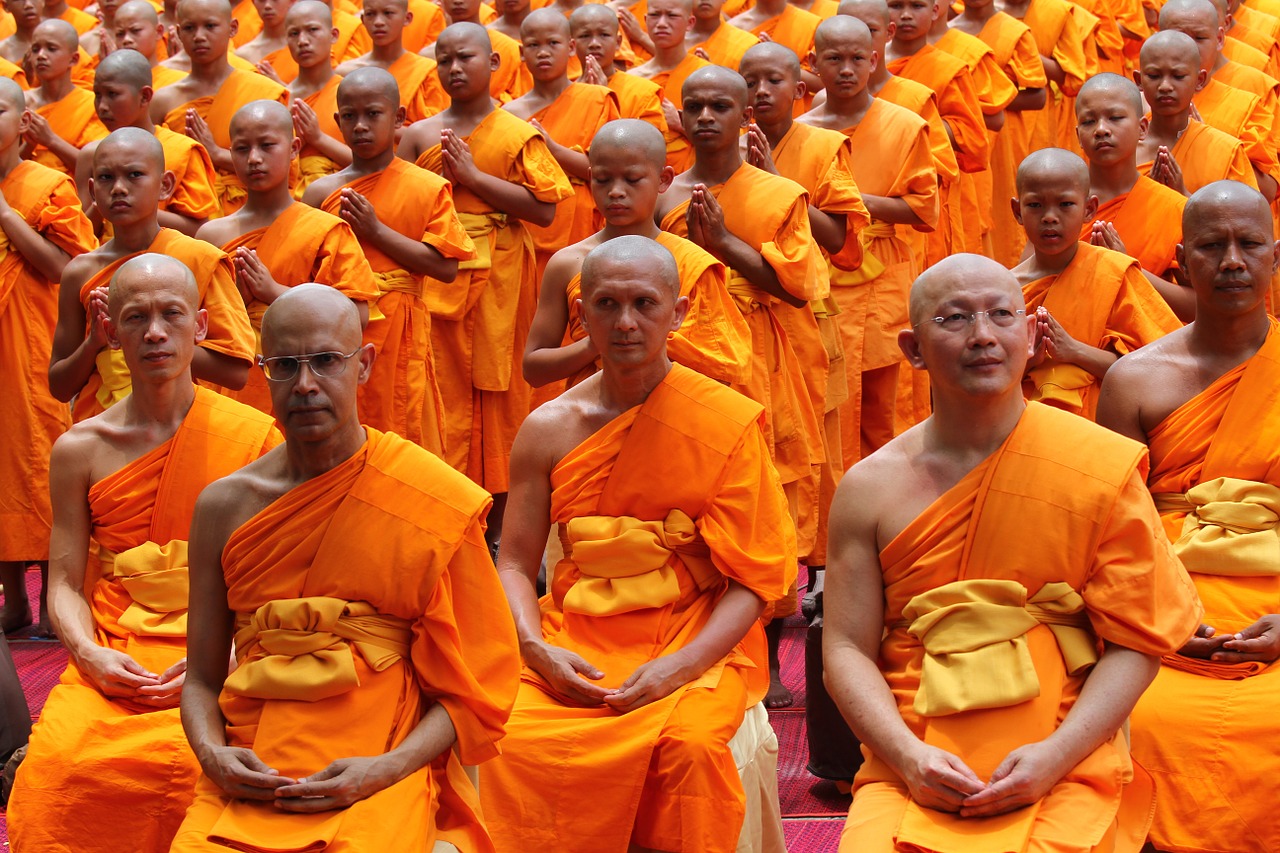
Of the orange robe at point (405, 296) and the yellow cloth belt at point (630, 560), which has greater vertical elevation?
the yellow cloth belt at point (630, 560)

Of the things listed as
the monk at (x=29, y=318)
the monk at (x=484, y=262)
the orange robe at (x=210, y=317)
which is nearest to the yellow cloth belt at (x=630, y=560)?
the orange robe at (x=210, y=317)

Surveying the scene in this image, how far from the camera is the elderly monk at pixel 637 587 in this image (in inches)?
154

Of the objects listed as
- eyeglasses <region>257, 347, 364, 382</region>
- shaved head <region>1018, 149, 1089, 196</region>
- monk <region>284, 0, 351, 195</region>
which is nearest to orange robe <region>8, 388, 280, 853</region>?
eyeglasses <region>257, 347, 364, 382</region>

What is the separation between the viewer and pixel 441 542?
3.49m

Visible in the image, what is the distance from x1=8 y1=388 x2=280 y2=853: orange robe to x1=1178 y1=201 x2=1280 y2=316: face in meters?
2.39

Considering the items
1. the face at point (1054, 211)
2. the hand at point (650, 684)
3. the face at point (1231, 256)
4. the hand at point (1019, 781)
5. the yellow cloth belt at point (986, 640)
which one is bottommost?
the hand at point (650, 684)

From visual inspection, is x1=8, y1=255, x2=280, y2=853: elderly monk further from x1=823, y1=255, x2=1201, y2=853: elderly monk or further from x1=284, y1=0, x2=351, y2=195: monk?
x1=284, y1=0, x2=351, y2=195: monk

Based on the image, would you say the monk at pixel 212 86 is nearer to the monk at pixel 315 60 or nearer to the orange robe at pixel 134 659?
the monk at pixel 315 60

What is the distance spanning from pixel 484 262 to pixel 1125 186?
256cm

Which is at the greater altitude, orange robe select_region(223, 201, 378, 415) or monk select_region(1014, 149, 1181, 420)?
monk select_region(1014, 149, 1181, 420)

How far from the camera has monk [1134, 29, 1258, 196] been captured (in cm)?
722

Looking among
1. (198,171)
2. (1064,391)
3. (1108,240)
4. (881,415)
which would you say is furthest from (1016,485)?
(198,171)

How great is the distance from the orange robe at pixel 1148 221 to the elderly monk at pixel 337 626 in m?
3.38

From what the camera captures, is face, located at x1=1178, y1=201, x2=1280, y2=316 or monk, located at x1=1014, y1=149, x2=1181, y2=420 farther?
monk, located at x1=1014, y1=149, x2=1181, y2=420
